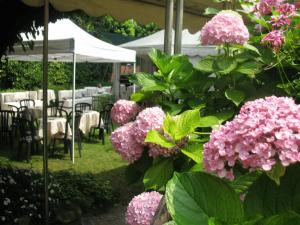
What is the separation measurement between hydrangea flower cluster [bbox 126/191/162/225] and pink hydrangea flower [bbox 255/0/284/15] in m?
0.76

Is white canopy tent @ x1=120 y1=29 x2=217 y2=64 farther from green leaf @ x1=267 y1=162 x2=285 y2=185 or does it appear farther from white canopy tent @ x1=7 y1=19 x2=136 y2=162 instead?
green leaf @ x1=267 y1=162 x2=285 y2=185

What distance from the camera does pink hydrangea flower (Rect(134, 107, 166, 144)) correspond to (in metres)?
1.34

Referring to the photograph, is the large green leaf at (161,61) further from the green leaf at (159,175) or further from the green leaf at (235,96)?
the green leaf at (159,175)

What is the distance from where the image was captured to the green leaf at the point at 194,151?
1.24 meters

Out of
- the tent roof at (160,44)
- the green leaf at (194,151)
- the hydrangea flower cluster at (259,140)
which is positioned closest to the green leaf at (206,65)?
the green leaf at (194,151)

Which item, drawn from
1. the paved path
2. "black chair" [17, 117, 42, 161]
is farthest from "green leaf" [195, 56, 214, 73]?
"black chair" [17, 117, 42, 161]

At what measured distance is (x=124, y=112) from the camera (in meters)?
1.69

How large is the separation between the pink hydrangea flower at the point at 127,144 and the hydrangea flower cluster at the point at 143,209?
18cm

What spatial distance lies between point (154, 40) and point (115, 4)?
5954 mm

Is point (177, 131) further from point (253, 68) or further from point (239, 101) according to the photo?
point (253, 68)

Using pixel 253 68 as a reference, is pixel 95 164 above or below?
below

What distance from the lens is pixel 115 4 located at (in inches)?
160

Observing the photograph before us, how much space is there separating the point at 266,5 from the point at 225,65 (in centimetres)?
26

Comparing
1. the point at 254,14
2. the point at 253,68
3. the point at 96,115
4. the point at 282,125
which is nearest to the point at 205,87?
the point at 253,68
